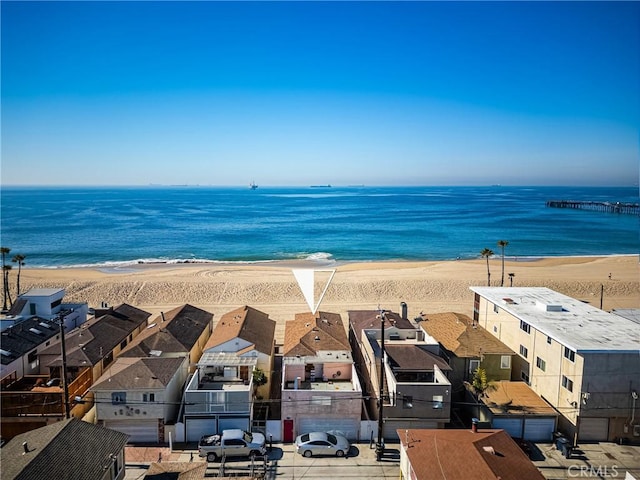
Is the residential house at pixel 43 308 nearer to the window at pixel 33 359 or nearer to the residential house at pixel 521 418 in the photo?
the window at pixel 33 359

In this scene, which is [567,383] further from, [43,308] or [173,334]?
[43,308]

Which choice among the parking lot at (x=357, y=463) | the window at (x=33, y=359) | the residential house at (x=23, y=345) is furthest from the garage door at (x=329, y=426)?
the window at (x=33, y=359)

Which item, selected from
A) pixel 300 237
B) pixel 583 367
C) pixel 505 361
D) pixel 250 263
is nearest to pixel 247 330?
pixel 505 361

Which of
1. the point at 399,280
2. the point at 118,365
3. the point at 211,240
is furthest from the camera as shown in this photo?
the point at 211,240

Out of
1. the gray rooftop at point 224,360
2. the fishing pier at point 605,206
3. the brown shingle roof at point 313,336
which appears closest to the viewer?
the gray rooftop at point 224,360

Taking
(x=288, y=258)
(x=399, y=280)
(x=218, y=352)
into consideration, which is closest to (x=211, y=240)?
(x=288, y=258)

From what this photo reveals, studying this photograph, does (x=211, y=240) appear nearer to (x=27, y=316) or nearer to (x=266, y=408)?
(x=27, y=316)
